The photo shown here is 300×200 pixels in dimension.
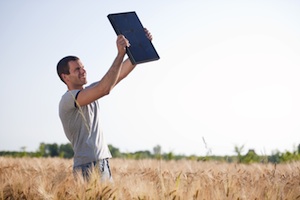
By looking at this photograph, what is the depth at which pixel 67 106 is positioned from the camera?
354 cm

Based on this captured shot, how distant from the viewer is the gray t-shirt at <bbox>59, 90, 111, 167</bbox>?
3.57m

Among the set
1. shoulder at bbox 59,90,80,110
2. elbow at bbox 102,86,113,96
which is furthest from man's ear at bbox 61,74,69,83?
elbow at bbox 102,86,113,96

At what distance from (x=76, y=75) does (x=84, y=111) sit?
40 centimetres

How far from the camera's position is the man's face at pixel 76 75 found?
377 cm

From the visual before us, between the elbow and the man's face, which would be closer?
the elbow

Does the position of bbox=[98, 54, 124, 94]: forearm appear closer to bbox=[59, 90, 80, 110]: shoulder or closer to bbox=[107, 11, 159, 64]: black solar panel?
bbox=[107, 11, 159, 64]: black solar panel

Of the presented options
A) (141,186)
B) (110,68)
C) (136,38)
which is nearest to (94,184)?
(141,186)

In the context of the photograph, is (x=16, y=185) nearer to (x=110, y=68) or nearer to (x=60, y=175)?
(x=60, y=175)

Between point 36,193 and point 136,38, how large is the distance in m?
1.62

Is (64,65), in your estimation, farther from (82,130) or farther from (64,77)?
(82,130)

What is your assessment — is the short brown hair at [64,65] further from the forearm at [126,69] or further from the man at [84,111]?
the forearm at [126,69]

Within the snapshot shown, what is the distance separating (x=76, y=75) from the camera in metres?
3.77

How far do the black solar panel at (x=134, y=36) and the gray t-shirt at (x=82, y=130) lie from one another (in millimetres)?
726

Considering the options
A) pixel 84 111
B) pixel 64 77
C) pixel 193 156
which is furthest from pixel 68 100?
pixel 193 156
